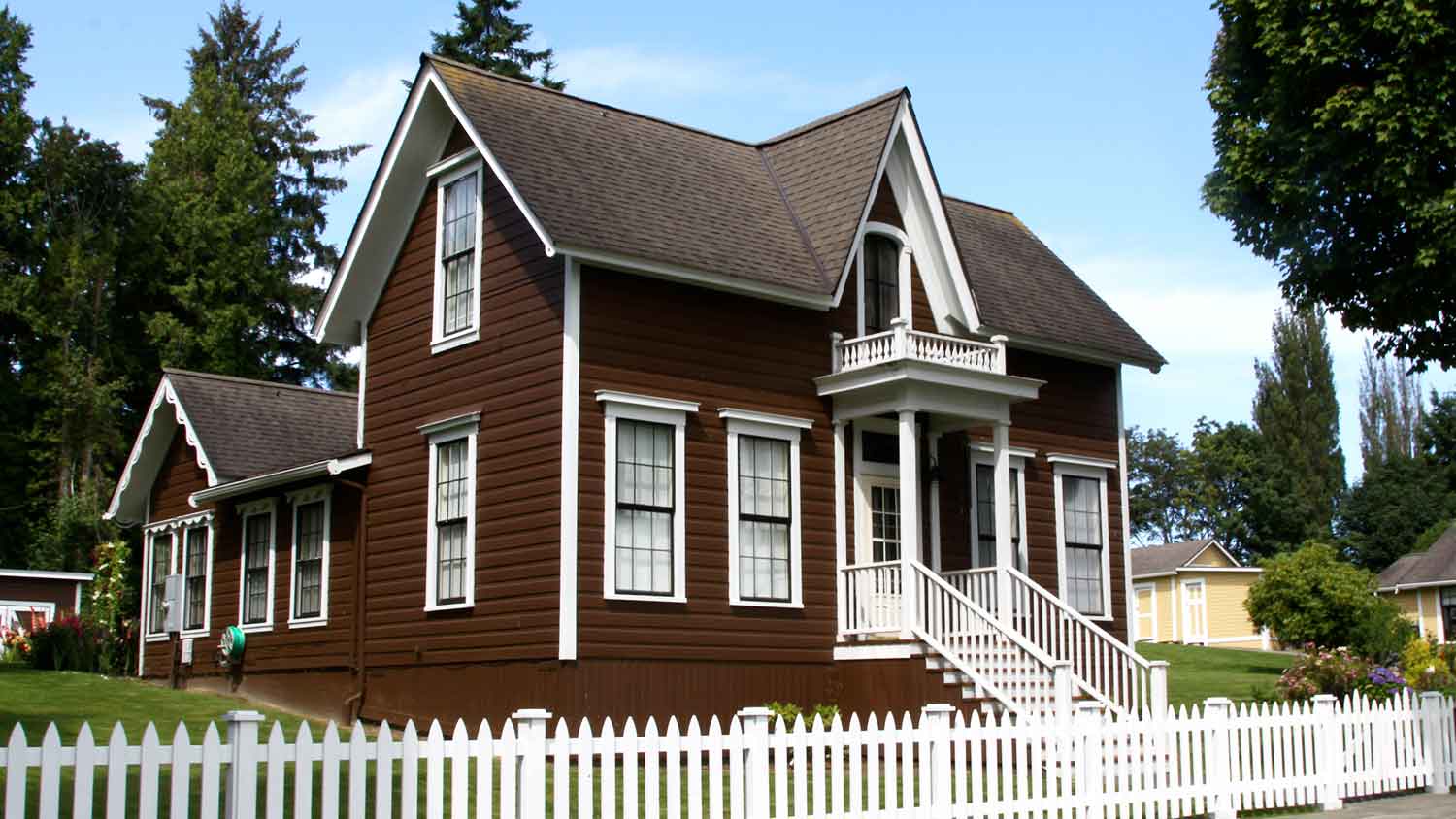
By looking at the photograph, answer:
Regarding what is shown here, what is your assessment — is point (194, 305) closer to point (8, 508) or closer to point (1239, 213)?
point (8, 508)

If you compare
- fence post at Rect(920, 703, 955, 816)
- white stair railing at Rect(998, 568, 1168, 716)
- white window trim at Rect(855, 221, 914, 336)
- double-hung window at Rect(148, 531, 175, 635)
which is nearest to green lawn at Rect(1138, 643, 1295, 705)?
white stair railing at Rect(998, 568, 1168, 716)

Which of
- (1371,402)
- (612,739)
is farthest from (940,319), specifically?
(1371,402)

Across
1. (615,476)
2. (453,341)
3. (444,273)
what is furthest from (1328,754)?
(444,273)

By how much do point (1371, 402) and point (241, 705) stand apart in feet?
262

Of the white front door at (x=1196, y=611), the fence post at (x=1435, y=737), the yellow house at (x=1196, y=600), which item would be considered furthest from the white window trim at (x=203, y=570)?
the white front door at (x=1196, y=611)

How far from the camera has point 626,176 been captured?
2134 centimetres

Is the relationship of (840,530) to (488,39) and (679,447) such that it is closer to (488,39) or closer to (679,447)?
(679,447)

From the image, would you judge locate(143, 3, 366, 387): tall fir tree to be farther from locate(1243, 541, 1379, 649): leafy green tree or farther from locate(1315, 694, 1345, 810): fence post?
locate(1315, 694, 1345, 810): fence post

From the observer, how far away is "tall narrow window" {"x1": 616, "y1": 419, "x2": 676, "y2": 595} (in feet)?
63.7

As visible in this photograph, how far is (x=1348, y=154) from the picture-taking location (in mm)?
20266

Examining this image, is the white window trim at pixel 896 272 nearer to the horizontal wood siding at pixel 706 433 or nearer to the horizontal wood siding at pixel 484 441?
the horizontal wood siding at pixel 706 433

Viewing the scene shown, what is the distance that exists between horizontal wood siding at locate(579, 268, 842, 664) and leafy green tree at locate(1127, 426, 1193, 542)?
7481 cm

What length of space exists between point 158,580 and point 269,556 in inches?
192

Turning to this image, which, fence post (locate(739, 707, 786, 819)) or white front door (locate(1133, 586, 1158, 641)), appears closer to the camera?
fence post (locate(739, 707, 786, 819))
